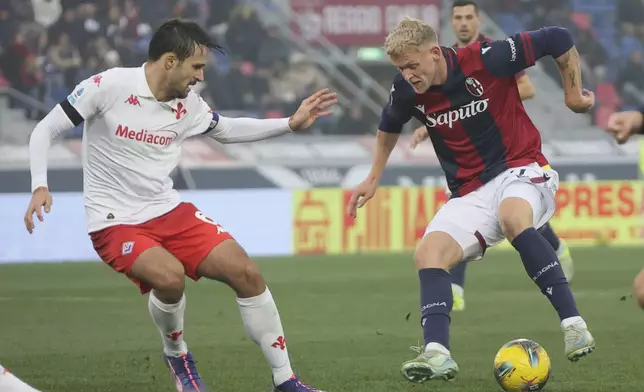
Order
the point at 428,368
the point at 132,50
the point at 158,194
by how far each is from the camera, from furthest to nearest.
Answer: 1. the point at 132,50
2. the point at 158,194
3. the point at 428,368

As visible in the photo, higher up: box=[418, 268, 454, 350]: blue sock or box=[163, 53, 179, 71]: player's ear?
box=[163, 53, 179, 71]: player's ear

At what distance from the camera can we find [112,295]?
39.9 feet

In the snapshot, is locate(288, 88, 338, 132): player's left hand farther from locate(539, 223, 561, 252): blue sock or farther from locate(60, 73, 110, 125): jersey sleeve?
locate(539, 223, 561, 252): blue sock

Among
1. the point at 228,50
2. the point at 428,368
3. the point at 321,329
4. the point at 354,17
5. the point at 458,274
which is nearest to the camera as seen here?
the point at 428,368

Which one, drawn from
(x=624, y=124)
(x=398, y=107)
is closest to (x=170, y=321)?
(x=398, y=107)

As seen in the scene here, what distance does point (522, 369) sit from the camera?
Answer: 5.83 meters

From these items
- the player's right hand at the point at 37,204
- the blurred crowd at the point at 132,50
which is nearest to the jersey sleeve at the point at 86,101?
the player's right hand at the point at 37,204

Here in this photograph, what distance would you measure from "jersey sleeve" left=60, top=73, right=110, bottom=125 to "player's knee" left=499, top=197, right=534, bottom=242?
7.03 feet

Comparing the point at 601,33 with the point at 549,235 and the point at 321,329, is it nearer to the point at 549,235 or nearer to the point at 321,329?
the point at 549,235

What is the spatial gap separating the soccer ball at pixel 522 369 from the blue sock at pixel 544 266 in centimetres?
Result: 42

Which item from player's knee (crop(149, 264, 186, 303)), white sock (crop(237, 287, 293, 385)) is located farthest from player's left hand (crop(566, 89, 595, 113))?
player's knee (crop(149, 264, 186, 303))

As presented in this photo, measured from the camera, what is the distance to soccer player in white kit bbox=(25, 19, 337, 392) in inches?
232

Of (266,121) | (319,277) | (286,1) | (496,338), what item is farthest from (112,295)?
(286,1)

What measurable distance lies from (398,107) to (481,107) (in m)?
0.46
